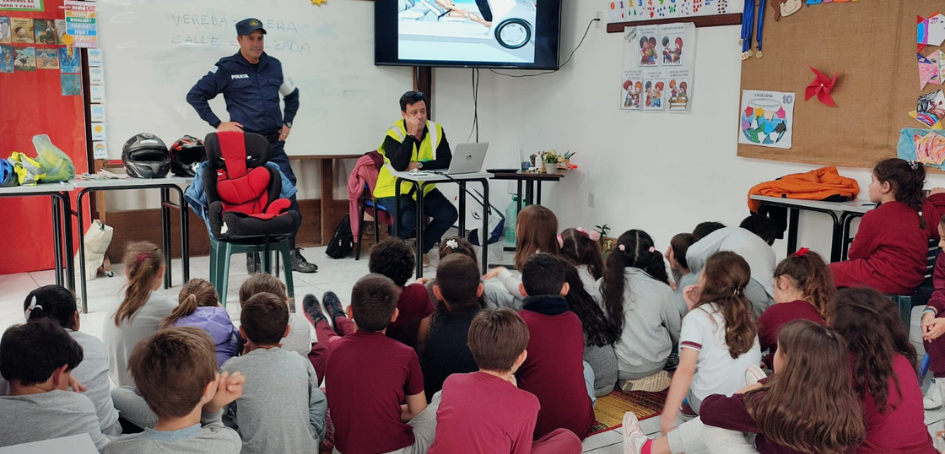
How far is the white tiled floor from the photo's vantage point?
4285 mm

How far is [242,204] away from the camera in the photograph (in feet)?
14.7

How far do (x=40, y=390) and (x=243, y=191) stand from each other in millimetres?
2499

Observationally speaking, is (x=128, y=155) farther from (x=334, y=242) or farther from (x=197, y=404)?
(x=197, y=404)

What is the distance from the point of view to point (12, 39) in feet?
16.6

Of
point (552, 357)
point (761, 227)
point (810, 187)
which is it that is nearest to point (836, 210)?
point (810, 187)

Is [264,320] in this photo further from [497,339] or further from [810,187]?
[810,187]

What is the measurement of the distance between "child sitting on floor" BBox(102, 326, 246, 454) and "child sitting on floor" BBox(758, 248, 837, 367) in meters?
1.91

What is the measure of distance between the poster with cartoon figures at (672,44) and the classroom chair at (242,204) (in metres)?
2.78

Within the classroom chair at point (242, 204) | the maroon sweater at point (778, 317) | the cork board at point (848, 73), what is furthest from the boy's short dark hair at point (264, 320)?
the cork board at point (848, 73)

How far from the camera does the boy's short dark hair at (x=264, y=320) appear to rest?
2.34 meters

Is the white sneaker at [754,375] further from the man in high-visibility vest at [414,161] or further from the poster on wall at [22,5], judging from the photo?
the poster on wall at [22,5]

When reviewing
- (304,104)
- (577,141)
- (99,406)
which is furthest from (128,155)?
(577,141)

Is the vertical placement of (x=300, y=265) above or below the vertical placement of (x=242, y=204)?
below

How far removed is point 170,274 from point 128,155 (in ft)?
2.74
